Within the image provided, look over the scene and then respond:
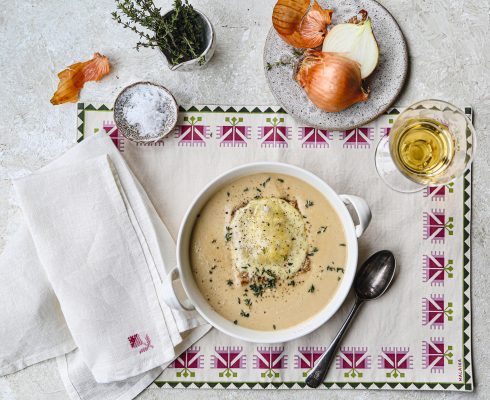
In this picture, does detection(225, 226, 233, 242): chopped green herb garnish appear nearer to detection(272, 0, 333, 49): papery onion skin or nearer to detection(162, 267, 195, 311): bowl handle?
detection(162, 267, 195, 311): bowl handle

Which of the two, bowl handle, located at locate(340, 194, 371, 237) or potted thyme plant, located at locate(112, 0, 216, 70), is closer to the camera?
bowl handle, located at locate(340, 194, 371, 237)

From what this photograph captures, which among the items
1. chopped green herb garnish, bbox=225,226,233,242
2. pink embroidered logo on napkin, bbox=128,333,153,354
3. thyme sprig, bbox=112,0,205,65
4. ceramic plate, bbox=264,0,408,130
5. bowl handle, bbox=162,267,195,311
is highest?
thyme sprig, bbox=112,0,205,65

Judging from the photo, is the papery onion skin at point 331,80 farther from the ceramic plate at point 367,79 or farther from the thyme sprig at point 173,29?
the thyme sprig at point 173,29

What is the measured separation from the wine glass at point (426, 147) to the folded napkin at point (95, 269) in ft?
2.52

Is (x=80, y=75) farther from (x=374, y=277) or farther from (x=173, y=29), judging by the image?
(x=374, y=277)

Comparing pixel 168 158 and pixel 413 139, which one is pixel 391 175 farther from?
pixel 168 158

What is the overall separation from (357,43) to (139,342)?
1167mm

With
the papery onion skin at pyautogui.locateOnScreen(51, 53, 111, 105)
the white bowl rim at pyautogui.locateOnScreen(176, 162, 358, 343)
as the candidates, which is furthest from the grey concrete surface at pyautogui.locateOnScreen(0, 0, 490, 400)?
the white bowl rim at pyautogui.locateOnScreen(176, 162, 358, 343)

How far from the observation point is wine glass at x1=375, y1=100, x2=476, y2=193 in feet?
5.49

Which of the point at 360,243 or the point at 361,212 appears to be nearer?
the point at 361,212

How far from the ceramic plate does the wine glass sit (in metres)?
0.10

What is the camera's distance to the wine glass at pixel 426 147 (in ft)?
5.49

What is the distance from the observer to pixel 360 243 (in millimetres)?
1722

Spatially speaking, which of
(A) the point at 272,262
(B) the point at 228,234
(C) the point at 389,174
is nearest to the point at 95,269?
(B) the point at 228,234
